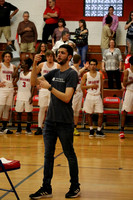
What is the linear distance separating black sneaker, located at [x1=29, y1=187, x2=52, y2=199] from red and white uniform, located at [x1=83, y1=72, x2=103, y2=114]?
5067 mm

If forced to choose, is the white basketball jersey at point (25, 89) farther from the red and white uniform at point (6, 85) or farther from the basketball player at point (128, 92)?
the basketball player at point (128, 92)

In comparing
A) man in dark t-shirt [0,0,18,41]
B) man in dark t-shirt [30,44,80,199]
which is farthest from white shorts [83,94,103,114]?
man in dark t-shirt [0,0,18,41]

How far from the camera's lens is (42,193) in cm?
434

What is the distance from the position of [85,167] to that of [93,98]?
3.53 metres

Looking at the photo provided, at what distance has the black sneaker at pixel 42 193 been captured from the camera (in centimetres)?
430

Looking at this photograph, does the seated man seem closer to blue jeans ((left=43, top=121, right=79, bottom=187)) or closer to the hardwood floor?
the hardwood floor

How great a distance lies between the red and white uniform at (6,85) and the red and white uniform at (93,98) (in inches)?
75.6

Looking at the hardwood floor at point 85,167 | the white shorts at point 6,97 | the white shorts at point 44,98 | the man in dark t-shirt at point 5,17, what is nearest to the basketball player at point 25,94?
the white shorts at point 6,97

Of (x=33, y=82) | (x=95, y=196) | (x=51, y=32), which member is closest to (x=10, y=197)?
(x=95, y=196)

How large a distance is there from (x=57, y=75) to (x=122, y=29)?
37.3 feet

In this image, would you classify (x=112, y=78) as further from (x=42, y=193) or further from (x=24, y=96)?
(x=42, y=193)

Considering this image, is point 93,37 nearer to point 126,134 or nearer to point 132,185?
point 126,134

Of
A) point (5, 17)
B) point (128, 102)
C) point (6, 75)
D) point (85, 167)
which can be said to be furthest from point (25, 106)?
point (5, 17)

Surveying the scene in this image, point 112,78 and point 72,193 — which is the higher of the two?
point 112,78
